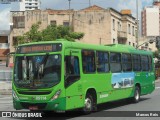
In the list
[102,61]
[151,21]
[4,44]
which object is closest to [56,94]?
[102,61]

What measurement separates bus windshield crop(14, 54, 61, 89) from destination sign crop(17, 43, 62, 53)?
0.77 feet

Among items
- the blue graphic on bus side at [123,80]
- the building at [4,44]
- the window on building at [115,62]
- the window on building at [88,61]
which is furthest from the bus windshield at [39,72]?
the building at [4,44]

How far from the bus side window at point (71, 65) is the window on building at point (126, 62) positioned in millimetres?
4570

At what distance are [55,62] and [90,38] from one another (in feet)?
161

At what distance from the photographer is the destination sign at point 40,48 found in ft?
46.9

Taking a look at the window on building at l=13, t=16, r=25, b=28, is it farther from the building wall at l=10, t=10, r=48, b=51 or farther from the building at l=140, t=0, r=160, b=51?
the building at l=140, t=0, r=160, b=51

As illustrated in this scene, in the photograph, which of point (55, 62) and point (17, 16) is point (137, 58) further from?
point (17, 16)

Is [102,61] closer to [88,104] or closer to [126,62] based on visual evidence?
[88,104]

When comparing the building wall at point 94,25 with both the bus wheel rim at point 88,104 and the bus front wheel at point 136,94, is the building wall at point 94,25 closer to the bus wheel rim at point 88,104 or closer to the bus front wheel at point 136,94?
the bus front wheel at point 136,94

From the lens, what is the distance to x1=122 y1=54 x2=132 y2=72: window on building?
1898 cm

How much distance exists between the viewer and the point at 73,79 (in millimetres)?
14469

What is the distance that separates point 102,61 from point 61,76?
3.41 metres

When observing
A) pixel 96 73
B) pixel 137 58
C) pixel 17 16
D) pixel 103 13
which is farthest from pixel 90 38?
pixel 96 73

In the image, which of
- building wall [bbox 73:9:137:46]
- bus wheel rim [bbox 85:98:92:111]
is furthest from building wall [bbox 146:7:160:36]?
bus wheel rim [bbox 85:98:92:111]
